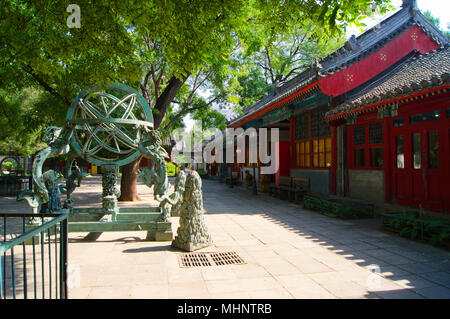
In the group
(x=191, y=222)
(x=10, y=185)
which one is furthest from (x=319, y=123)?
(x=10, y=185)

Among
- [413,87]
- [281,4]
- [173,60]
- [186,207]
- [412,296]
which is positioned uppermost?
[281,4]

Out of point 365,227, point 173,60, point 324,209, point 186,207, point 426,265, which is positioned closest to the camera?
point 426,265

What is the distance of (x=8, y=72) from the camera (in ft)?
25.1

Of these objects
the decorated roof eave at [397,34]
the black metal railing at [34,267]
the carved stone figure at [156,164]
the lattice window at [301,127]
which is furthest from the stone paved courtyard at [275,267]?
the lattice window at [301,127]

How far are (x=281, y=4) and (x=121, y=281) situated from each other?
5407 millimetres

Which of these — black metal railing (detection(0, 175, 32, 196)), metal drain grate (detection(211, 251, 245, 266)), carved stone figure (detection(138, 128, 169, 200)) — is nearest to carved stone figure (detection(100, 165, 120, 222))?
carved stone figure (detection(138, 128, 169, 200))

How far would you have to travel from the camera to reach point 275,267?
4355 millimetres

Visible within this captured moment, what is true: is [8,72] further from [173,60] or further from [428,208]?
[428,208]

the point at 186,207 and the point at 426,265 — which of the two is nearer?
the point at 426,265

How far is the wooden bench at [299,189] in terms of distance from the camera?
11350 mm

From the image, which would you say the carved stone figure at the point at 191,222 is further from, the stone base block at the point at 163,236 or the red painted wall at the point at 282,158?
the red painted wall at the point at 282,158

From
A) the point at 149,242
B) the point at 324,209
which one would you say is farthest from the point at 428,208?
the point at 149,242

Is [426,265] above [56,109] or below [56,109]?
below

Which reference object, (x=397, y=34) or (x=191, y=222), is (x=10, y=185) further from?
(x=397, y=34)
